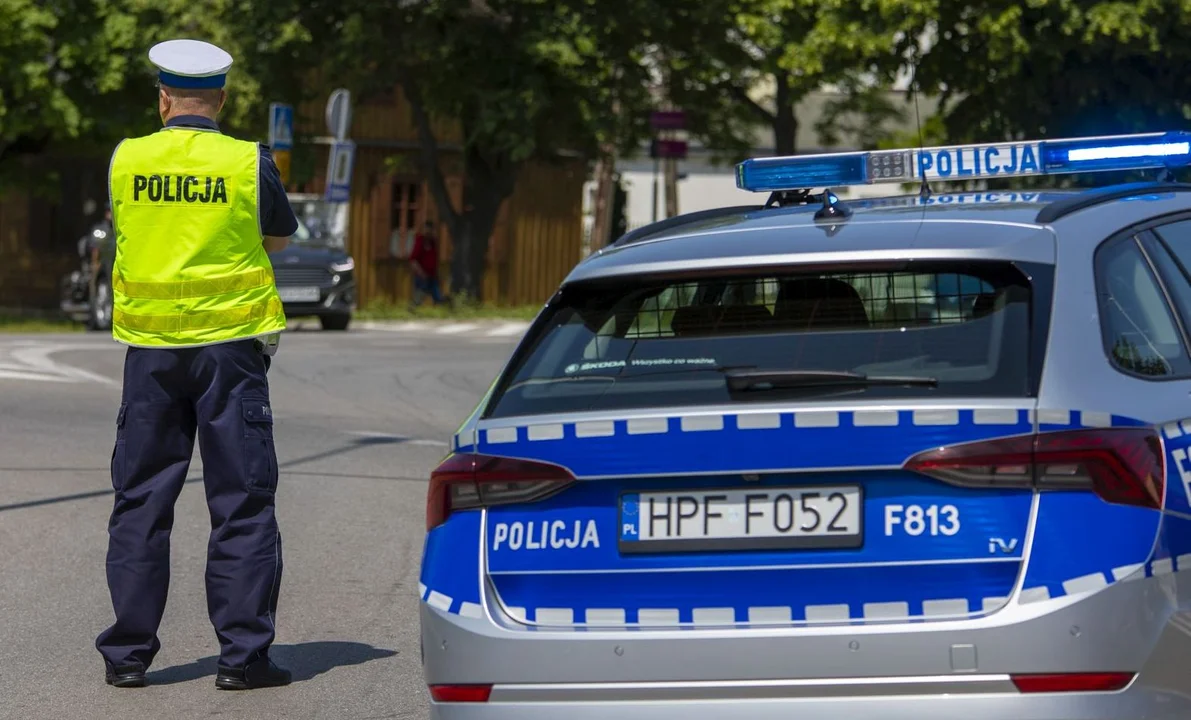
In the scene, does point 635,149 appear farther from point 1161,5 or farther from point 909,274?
point 909,274

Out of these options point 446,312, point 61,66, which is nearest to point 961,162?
point 446,312

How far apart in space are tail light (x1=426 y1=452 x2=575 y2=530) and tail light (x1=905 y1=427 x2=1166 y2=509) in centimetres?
73

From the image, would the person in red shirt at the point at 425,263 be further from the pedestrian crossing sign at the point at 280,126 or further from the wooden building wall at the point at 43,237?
the pedestrian crossing sign at the point at 280,126

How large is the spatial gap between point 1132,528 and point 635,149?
115ft

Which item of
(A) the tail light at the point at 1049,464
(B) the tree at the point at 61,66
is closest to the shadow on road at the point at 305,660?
(A) the tail light at the point at 1049,464

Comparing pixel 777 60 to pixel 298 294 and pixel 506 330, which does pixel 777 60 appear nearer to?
pixel 506 330

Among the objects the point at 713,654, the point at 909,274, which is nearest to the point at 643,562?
the point at 713,654

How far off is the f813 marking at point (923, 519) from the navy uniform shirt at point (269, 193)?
2740 millimetres

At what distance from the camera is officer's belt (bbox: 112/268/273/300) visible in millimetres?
6098

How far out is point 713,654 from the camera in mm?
4012

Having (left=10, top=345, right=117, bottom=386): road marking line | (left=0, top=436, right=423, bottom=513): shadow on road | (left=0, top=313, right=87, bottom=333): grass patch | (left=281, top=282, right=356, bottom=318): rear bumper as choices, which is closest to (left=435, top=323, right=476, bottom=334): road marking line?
Answer: (left=281, top=282, right=356, bottom=318): rear bumper

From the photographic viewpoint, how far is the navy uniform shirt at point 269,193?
20.3 feet

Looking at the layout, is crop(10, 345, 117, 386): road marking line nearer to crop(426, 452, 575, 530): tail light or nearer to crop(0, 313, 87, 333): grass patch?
crop(0, 313, 87, 333): grass patch

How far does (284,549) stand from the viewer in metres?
9.27
